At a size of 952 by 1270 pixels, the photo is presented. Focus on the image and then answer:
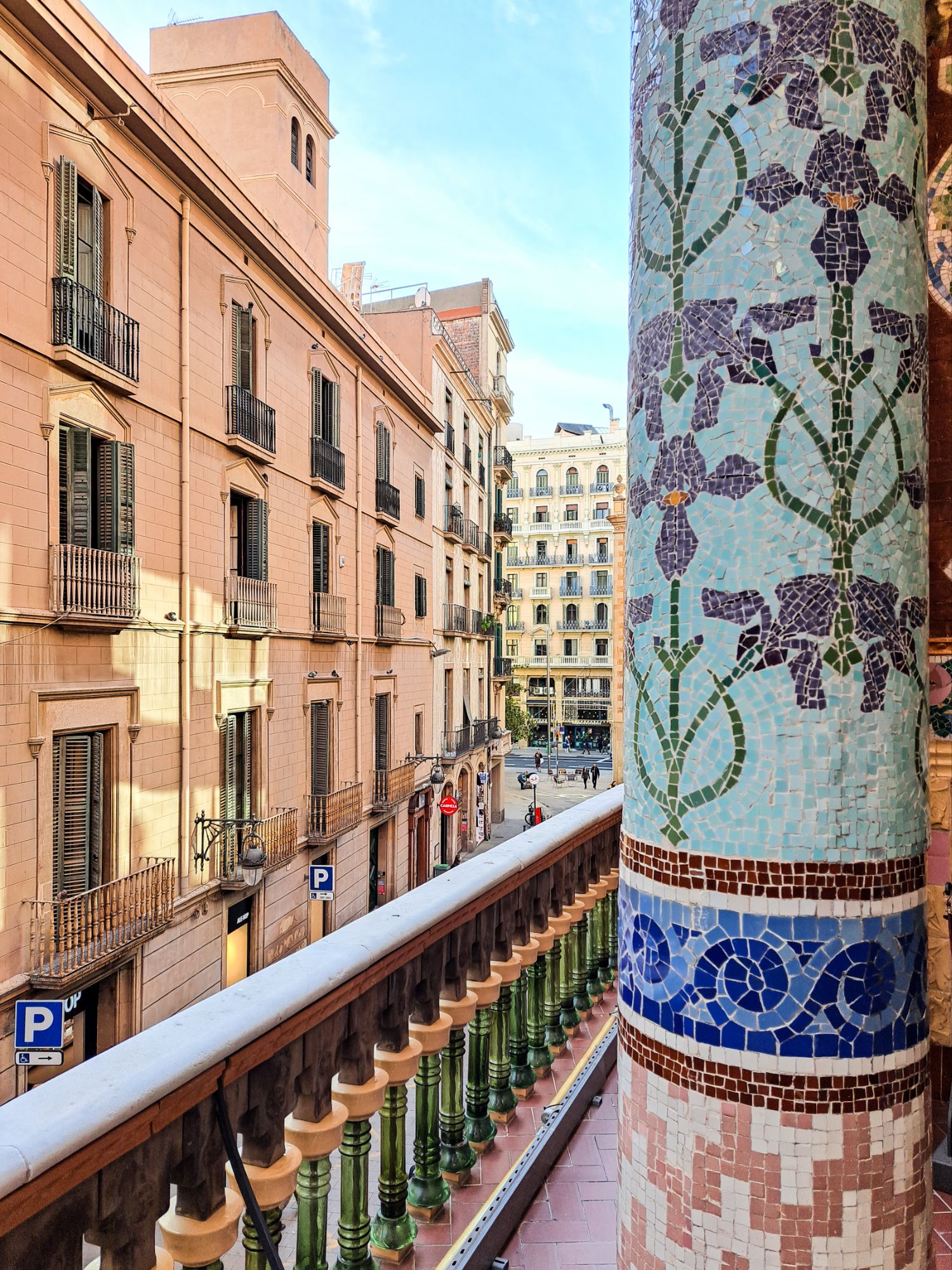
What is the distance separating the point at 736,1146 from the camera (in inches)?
59.1

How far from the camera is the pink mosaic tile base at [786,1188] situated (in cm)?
146

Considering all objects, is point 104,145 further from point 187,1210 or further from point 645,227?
point 187,1210

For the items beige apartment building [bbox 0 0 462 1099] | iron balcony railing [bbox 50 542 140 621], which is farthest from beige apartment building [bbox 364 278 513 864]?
iron balcony railing [bbox 50 542 140 621]

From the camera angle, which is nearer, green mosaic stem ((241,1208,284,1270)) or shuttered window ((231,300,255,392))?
green mosaic stem ((241,1208,284,1270))

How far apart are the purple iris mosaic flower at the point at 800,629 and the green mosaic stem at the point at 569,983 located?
73.9 inches

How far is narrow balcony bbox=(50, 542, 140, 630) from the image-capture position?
29.0ft

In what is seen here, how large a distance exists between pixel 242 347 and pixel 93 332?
395 cm

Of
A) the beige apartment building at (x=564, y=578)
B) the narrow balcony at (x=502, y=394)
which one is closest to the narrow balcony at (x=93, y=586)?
the narrow balcony at (x=502, y=394)

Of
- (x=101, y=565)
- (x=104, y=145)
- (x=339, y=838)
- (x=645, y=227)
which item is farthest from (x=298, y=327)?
(x=645, y=227)

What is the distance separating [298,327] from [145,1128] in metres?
15.3

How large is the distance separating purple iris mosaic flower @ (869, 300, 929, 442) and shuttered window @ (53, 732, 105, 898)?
9.16 m

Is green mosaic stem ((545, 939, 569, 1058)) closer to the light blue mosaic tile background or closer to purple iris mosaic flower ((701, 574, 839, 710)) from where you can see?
the light blue mosaic tile background

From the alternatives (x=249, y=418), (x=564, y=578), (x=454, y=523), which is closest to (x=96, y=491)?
(x=249, y=418)

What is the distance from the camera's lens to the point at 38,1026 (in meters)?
7.97
